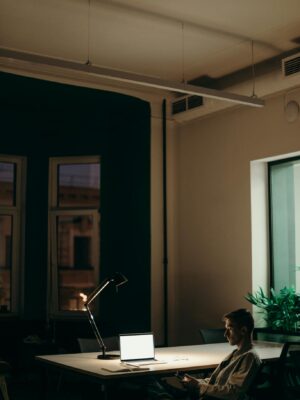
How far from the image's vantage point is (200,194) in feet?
27.1

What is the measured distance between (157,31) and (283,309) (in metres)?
3.23

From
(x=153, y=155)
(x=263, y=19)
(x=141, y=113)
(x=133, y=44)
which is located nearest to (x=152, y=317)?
(x=153, y=155)

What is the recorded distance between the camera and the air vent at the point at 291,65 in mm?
6516

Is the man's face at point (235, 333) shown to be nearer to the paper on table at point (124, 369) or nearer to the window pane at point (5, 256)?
the paper on table at point (124, 369)

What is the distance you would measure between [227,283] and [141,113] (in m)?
2.41

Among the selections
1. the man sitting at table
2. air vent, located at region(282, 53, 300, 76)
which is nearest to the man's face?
the man sitting at table

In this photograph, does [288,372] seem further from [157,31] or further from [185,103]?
[185,103]

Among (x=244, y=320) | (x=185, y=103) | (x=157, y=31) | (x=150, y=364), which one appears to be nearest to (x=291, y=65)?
(x=157, y=31)

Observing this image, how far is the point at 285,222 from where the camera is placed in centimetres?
747

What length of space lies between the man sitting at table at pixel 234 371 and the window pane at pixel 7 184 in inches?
188

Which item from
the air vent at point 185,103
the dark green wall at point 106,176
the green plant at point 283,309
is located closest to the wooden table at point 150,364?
the green plant at point 283,309

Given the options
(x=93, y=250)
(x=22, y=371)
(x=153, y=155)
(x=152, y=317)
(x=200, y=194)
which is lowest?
(x=22, y=371)

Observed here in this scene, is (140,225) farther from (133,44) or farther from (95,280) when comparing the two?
(133,44)

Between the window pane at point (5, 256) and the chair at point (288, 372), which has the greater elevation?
the window pane at point (5, 256)
